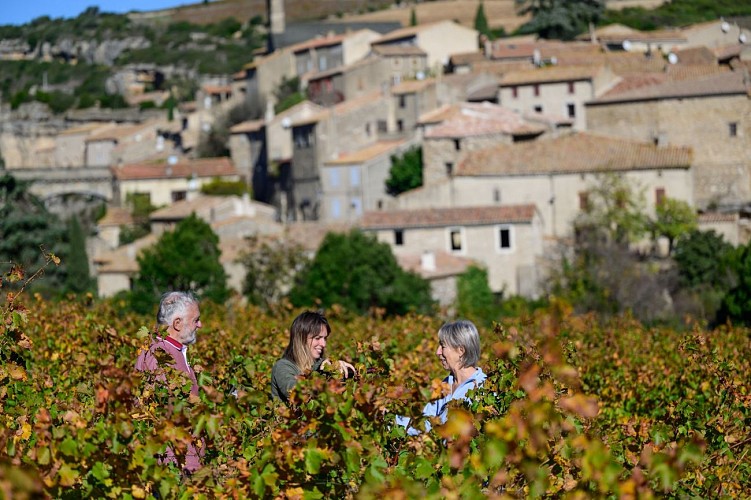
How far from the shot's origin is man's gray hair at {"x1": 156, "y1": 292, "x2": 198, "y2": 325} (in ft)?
25.7

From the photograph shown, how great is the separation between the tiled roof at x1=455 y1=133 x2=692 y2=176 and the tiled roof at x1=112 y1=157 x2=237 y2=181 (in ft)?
63.0

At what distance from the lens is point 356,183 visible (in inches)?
2309

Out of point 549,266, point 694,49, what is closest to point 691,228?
point 549,266

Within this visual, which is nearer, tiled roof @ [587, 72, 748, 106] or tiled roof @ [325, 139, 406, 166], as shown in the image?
tiled roof @ [587, 72, 748, 106]

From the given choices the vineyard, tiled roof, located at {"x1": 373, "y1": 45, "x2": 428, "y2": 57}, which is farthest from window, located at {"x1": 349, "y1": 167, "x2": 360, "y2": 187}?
the vineyard

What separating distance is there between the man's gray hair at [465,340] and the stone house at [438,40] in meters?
65.8

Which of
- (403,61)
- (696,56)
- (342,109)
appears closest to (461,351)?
(342,109)

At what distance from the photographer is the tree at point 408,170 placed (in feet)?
188

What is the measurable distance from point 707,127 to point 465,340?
167 feet

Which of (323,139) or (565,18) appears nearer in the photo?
(323,139)

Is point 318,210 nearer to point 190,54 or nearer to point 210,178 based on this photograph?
point 210,178

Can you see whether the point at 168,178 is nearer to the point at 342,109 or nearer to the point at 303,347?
the point at 342,109

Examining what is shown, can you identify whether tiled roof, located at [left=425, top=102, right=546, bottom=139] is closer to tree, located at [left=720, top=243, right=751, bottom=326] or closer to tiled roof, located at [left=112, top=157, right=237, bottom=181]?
tree, located at [left=720, top=243, right=751, bottom=326]

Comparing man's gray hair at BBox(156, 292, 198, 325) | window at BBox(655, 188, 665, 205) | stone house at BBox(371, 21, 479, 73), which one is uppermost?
stone house at BBox(371, 21, 479, 73)
